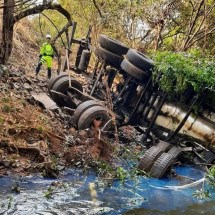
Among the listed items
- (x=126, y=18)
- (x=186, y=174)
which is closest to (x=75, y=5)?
(x=126, y=18)

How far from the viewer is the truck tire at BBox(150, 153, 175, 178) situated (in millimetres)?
6949

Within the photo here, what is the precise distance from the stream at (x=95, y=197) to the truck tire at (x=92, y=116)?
1.64 m

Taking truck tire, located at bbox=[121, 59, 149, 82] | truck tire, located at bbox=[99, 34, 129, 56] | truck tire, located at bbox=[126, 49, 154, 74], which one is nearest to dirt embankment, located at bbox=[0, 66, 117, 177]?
truck tire, located at bbox=[121, 59, 149, 82]

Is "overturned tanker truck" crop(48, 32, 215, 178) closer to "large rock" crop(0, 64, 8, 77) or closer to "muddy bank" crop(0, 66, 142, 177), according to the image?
"muddy bank" crop(0, 66, 142, 177)

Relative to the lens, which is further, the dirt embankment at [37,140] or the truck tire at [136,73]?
the truck tire at [136,73]

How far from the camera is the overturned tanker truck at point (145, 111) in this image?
7543mm

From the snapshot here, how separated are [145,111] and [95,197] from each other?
3.89 metres

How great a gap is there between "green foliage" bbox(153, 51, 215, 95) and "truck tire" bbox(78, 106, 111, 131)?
123cm

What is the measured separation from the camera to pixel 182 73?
7.80 metres

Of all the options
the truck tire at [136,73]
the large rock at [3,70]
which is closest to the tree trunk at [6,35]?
the large rock at [3,70]

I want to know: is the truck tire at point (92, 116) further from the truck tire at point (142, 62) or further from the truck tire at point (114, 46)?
the truck tire at point (114, 46)

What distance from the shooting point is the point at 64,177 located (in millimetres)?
6309

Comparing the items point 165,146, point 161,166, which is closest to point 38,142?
point 161,166

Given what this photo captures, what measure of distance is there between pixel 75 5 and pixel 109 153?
1184 cm
